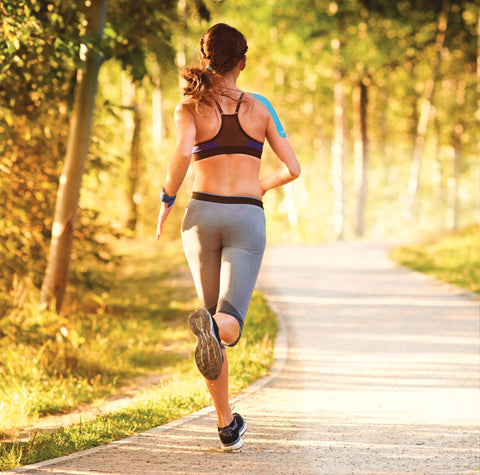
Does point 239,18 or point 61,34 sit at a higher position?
point 239,18

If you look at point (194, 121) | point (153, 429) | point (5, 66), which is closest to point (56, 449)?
point (153, 429)

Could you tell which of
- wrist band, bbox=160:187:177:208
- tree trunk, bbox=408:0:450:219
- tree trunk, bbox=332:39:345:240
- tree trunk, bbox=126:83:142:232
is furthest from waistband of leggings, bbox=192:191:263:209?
tree trunk, bbox=408:0:450:219

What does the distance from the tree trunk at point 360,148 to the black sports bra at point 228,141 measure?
80.6 ft

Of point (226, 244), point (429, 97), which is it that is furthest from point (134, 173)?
point (226, 244)

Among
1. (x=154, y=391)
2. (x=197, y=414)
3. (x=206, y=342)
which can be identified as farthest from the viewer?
(x=154, y=391)

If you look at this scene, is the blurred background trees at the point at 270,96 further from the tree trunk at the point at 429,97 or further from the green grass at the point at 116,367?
the green grass at the point at 116,367

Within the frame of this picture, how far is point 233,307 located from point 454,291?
7.54 m

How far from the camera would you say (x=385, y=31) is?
2738cm

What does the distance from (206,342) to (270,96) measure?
116 feet

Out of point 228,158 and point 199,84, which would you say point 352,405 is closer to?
point 228,158

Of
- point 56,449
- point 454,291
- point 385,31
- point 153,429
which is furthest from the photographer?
point 385,31

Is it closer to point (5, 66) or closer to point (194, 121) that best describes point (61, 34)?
point (5, 66)

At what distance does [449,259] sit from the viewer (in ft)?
47.4

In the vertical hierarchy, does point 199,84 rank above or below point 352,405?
above
